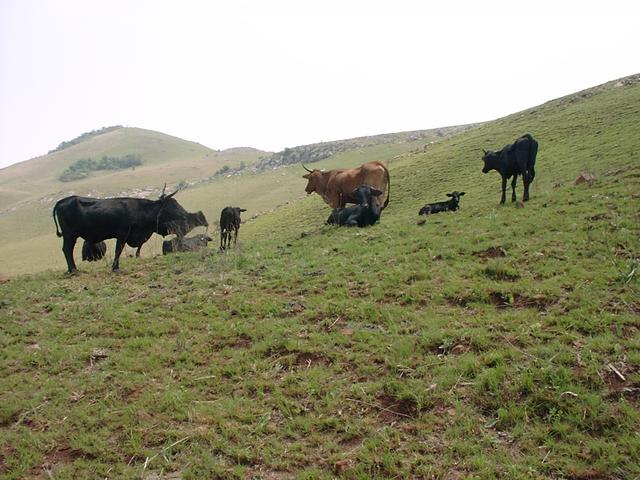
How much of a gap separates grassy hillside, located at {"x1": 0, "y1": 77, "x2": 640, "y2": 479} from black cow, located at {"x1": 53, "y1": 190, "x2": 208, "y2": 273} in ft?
3.80

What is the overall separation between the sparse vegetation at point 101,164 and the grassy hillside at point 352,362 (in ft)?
341

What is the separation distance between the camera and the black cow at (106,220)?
1225 centimetres

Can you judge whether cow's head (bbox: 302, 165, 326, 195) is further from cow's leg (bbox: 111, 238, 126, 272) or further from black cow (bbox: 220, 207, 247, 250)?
cow's leg (bbox: 111, 238, 126, 272)

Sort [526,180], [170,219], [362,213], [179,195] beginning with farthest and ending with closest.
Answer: [179,195], [362,213], [170,219], [526,180]

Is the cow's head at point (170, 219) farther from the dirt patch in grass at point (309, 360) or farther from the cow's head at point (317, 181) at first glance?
the dirt patch in grass at point (309, 360)

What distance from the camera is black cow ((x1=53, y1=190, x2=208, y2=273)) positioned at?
12.2 meters

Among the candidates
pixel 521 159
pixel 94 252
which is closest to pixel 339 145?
pixel 94 252

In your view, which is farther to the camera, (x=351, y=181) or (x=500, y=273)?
(x=351, y=181)

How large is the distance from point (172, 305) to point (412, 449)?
5759 millimetres

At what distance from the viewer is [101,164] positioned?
111938 millimetres

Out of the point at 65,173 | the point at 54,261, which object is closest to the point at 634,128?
the point at 54,261

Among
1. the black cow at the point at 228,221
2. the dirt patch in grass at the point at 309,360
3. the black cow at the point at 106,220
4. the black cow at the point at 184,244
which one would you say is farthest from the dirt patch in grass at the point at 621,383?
the black cow at the point at 184,244

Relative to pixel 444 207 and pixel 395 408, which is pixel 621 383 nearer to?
pixel 395 408

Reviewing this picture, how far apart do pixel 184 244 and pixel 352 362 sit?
410 inches
